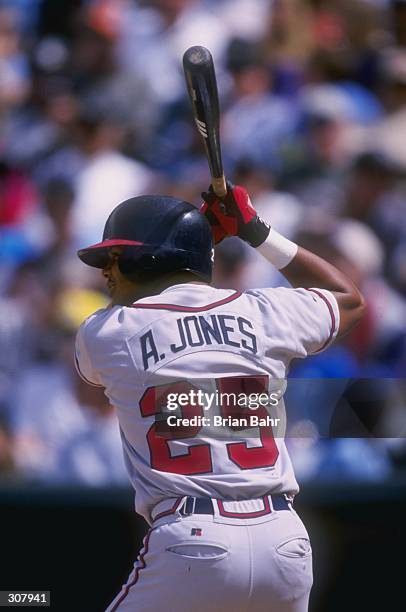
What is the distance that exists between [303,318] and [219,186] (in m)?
0.42

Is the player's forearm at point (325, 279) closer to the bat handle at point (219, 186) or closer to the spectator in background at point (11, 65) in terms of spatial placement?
the bat handle at point (219, 186)

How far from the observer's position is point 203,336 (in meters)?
2.56

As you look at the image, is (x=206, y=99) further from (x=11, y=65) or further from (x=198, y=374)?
(x=11, y=65)

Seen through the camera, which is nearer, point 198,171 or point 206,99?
point 206,99

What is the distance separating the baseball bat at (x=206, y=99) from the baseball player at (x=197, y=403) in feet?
0.42

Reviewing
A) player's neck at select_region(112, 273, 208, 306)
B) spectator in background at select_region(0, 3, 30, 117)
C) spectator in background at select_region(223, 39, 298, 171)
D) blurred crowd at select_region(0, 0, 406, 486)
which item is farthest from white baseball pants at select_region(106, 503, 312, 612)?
spectator in background at select_region(0, 3, 30, 117)

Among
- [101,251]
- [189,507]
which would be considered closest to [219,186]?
[101,251]

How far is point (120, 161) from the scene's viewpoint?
573 cm

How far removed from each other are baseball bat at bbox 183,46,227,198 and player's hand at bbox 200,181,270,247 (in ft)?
0.11

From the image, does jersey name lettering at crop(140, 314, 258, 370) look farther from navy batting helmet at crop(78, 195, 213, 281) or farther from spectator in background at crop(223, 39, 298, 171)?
spectator in background at crop(223, 39, 298, 171)

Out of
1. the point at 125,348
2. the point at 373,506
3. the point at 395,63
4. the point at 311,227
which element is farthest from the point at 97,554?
the point at 395,63

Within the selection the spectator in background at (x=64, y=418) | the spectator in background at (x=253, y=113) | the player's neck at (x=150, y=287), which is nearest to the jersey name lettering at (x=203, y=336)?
the player's neck at (x=150, y=287)

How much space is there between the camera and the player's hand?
2803 mm

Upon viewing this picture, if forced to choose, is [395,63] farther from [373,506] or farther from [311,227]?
[373,506]
